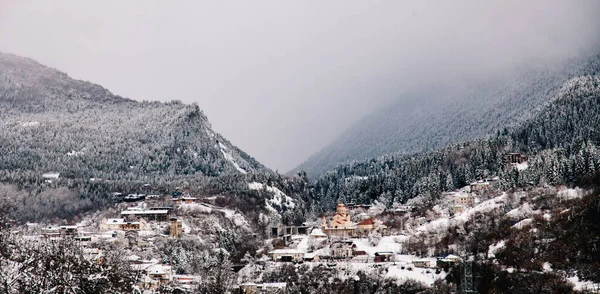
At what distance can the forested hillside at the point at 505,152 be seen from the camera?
417 ft

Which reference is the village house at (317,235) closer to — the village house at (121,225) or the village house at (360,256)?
the village house at (360,256)

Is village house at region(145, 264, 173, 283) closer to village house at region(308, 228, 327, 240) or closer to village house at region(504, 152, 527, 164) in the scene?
village house at region(308, 228, 327, 240)

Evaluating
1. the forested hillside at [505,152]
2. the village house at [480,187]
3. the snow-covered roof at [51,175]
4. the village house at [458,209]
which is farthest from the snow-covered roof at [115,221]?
the village house at [480,187]

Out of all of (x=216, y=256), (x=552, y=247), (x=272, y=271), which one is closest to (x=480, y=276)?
(x=552, y=247)

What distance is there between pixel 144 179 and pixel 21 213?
1731 inches

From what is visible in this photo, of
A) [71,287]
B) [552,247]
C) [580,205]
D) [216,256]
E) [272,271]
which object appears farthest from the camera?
[216,256]

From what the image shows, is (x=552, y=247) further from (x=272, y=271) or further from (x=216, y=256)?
(x=216, y=256)

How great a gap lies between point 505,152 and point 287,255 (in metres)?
54.3

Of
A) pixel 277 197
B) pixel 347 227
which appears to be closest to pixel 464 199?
pixel 347 227

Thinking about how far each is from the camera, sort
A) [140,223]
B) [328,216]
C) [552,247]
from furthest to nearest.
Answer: [328,216] → [140,223] → [552,247]

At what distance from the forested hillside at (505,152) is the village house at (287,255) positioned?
30.5 metres

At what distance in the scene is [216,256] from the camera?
120000mm

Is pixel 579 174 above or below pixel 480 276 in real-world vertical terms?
above

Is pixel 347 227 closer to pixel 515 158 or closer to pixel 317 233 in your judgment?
pixel 317 233
